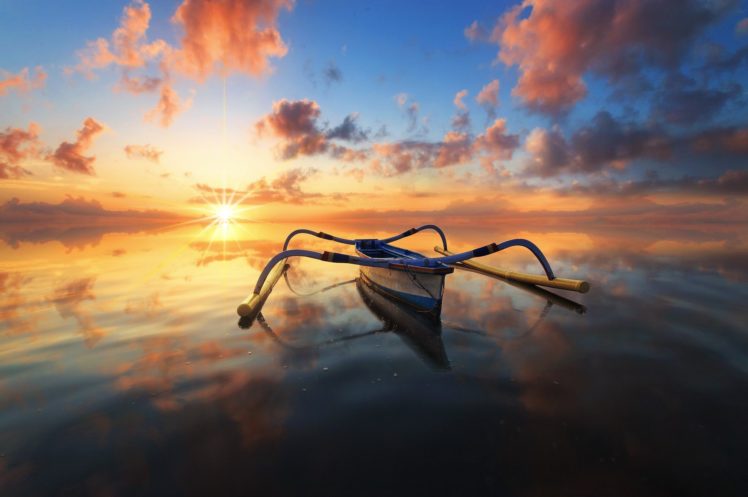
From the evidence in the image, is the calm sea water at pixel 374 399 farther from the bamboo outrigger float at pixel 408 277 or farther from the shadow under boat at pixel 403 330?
the bamboo outrigger float at pixel 408 277

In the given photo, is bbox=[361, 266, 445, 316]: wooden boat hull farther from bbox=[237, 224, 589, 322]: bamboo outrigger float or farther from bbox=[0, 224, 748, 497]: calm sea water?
bbox=[0, 224, 748, 497]: calm sea water

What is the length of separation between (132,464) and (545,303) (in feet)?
44.3

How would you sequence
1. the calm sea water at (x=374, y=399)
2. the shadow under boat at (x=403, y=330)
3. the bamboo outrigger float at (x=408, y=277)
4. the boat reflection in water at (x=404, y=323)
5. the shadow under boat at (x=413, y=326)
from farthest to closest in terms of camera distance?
the bamboo outrigger float at (x=408, y=277) → the boat reflection in water at (x=404, y=323) → the shadow under boat at (x=403, y=330) → the shadow under boat at (x=413, y=326) → the calm sea water at (x=374, y=399)

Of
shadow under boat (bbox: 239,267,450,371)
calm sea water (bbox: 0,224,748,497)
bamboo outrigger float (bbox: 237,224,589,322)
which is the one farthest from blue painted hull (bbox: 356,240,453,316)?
calm sea water (bbox: 0,224,748,497)

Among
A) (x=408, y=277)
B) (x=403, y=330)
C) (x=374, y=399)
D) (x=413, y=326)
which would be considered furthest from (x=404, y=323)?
(x=374, y=399)

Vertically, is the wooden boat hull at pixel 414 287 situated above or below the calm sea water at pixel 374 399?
above

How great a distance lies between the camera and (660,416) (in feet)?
17.0

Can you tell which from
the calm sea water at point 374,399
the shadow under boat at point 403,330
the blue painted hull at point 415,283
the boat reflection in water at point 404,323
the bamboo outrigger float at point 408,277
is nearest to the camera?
the calm sea water at point 374,399

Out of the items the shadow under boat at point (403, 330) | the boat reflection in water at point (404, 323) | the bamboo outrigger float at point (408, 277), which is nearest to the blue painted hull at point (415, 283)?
the bamboo outrigger float at point (408, 277)

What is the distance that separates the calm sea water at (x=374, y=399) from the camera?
13.3 feet

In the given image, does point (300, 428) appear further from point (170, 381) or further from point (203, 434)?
point (170, 381)

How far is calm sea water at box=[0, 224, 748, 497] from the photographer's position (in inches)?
159

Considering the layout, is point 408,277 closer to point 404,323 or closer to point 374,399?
point 404,323

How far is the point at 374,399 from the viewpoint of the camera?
5777 millimetres
